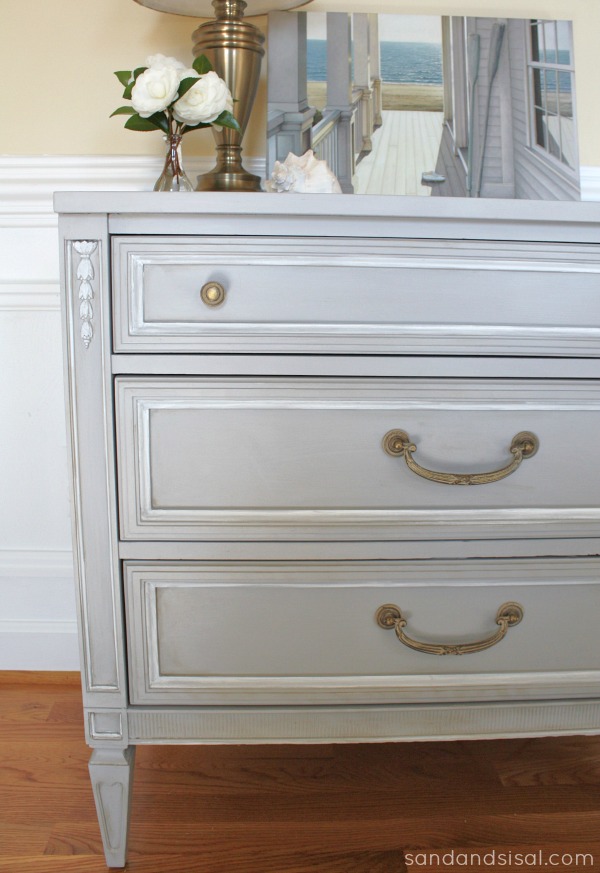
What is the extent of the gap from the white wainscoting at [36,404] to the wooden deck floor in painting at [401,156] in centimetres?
19

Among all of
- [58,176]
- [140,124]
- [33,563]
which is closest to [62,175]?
[58,176]

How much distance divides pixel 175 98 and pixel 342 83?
0.36 m

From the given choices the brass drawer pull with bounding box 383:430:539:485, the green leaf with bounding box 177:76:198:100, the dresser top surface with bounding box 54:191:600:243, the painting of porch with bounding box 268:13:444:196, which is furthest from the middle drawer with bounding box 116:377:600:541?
the painting of porch with bounding box 268:13:444:196

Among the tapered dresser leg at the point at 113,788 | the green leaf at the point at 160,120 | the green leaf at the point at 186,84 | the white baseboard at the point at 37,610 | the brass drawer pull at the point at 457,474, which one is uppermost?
the green leaf at the point at 186,84

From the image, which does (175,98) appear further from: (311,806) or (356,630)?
(311,806)

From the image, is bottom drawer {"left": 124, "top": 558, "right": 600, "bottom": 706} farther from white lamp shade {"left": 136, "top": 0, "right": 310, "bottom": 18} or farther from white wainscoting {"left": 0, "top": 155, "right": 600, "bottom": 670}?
A: white lamp shade {"left": 136, "top": 0, "right": 310, "bottom": 18}

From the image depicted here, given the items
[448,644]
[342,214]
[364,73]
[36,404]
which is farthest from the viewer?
[36,404]

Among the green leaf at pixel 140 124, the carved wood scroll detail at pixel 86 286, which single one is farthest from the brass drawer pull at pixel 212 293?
the green leaf at pixel 140 124

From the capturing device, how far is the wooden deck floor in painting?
1.19 meters

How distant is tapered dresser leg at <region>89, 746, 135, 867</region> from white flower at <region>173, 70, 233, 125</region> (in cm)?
78

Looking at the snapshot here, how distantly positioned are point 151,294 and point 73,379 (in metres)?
0.12

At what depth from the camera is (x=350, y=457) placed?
0.83 meters

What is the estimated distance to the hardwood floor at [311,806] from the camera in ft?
3.14

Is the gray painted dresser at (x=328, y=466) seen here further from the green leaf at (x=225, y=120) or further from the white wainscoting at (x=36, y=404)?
the white wainscoting at (x=36, y=404)
